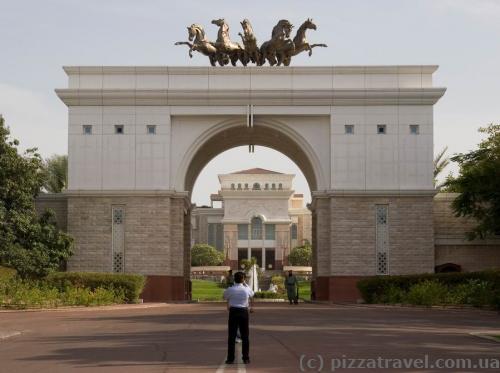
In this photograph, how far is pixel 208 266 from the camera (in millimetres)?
101625

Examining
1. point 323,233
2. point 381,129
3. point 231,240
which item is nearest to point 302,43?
point 381,129

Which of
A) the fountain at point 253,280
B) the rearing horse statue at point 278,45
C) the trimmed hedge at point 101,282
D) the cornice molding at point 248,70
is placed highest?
the rearing horse statue at point 278,45

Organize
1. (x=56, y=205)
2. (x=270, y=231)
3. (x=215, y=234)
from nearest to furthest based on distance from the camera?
1. (x=56, y=205)
2. (x=270, y=231)
3. (x=215, y=234)

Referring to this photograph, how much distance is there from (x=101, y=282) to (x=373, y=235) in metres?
12.5

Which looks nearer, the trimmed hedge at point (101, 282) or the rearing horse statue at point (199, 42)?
the trimmed hedge at point (101, 282)

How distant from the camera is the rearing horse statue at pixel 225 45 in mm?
42219

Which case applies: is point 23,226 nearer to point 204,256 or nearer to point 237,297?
point 237,297

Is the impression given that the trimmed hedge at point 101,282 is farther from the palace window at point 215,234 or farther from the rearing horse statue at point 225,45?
the palace window at point 215,234

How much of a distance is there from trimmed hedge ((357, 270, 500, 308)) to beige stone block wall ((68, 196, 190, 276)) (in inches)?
357

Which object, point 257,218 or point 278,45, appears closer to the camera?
point 278,45

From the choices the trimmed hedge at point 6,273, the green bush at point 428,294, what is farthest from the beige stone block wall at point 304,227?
the green bush at point 428,294

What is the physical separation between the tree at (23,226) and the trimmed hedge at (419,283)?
503 inches

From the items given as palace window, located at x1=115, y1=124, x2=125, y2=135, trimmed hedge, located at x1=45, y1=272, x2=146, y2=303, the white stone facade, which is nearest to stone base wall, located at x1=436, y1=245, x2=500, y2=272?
the white stone facade

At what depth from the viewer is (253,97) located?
135 ft
